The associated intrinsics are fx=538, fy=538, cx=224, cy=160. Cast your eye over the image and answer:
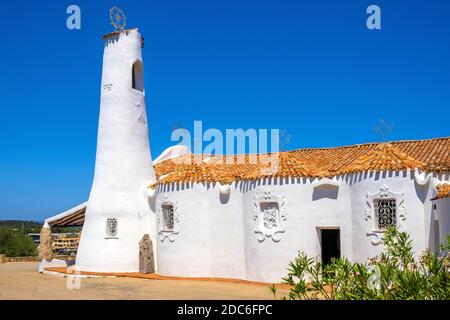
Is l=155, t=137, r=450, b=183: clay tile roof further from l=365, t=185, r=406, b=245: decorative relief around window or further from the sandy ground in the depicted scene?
the sandy ground

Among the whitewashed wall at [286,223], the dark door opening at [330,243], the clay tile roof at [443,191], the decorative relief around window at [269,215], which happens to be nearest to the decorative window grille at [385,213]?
the whitewashed wall at [286,223]

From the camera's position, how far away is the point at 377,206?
778 inches

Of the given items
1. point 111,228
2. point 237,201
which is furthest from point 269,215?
point 111,228

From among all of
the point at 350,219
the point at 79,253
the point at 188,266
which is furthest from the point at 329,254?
the point at 79,253

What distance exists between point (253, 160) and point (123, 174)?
6.68 m

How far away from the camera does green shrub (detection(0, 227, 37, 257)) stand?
4138cm

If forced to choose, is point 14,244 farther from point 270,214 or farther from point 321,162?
point 321,162

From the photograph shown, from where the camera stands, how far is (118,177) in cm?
2588

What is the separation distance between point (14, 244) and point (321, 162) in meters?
27.8

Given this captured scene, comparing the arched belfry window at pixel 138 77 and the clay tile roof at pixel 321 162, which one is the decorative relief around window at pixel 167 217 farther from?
the arched belfry window at pixel 138 77

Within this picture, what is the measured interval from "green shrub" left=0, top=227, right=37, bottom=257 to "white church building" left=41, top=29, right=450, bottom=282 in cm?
1527

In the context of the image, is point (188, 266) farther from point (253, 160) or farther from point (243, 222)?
point (253, 160)

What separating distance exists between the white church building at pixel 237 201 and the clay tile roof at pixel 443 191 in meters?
0.04
